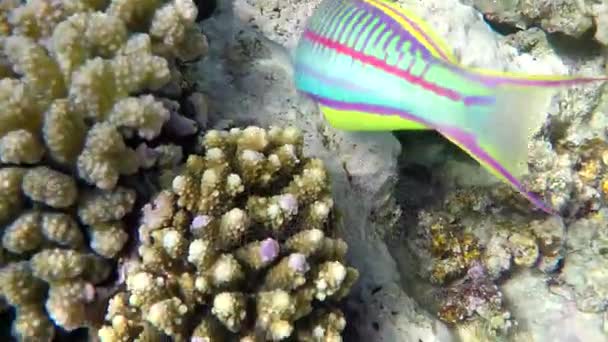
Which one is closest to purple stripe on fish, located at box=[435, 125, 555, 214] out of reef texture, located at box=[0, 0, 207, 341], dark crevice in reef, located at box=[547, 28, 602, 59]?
reef texture, located at box=[0, 0, 207, 341]

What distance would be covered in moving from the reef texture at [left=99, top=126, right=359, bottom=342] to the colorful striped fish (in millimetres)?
340

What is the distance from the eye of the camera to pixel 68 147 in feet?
7.32

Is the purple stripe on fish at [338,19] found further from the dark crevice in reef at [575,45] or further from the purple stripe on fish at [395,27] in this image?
the dark crevice in reef at [575,45]

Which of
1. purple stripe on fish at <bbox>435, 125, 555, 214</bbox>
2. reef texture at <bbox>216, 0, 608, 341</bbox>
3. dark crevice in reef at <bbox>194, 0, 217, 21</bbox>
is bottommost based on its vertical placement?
reef texture at <bbox>216, 0, 608, 341</bbox>

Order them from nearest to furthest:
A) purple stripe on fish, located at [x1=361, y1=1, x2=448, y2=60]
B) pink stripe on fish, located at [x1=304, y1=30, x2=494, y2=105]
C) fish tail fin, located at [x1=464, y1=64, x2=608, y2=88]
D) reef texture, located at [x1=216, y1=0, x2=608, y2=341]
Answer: fish tail fin, located at [x1=464, y1=64, x2=608, y2=88], pink stripe on fish, located at [x1=304, y1=30, x2=494, y2=105], purple stripe on fish, located at [x1=361, y1=1, x2=448, y2=60], reef texture, located at [x1=216, y1=0, x2=608, y2=341]

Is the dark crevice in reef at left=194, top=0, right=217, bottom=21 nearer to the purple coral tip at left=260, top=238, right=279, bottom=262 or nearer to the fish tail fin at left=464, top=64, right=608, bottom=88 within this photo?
the purple coral tip at left=260, top=238, right=279, bottom=262

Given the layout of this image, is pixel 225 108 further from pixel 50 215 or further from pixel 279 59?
pixel 50 215

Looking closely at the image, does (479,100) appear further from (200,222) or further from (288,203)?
(200,222)

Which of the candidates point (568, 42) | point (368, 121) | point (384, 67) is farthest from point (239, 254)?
point (568, 42)

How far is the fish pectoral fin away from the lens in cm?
199

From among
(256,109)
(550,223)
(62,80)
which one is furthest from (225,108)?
(550,223)

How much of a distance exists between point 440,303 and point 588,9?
2.23 m

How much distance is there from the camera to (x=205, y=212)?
229 centimetres

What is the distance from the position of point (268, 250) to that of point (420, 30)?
0.99 metres
